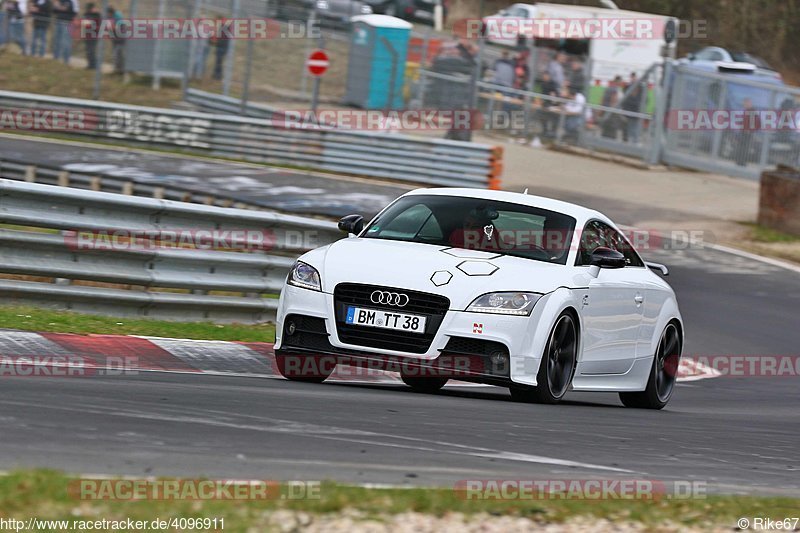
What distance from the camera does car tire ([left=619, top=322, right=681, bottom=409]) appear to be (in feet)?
35.4


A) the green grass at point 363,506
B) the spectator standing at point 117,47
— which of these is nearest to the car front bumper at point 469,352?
the green grass at point 363,506

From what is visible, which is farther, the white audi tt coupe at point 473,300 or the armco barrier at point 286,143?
the armco barrier at point 286,143

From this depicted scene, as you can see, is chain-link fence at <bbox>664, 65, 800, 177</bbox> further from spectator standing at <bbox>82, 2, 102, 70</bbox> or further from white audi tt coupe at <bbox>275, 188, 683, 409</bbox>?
white audi tt coupe at <bbox>275, 188, 683, 409</bbox>

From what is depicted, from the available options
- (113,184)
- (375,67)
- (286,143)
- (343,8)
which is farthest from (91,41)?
(343,8)

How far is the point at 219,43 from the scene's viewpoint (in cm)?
3166

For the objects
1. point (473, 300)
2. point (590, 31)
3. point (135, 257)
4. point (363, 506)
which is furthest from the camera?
point (590, 31)

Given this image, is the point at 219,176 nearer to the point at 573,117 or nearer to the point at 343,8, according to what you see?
the point at 573,117

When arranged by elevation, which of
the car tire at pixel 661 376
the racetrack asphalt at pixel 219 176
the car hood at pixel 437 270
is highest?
the car hood at pixel 437 270

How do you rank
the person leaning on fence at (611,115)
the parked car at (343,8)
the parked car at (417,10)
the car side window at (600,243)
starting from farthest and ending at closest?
the parked car at (417,10), the parked car at (343,8), the person leaning on fence at (611,115), the car side window at (600,243)

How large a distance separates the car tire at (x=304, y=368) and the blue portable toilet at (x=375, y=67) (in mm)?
21625

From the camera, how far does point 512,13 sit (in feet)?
149

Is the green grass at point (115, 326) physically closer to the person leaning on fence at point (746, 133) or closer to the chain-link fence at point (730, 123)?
the chain-link fence at point (730, 123)

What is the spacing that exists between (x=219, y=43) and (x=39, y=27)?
3.90 m

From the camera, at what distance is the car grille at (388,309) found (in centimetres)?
855
